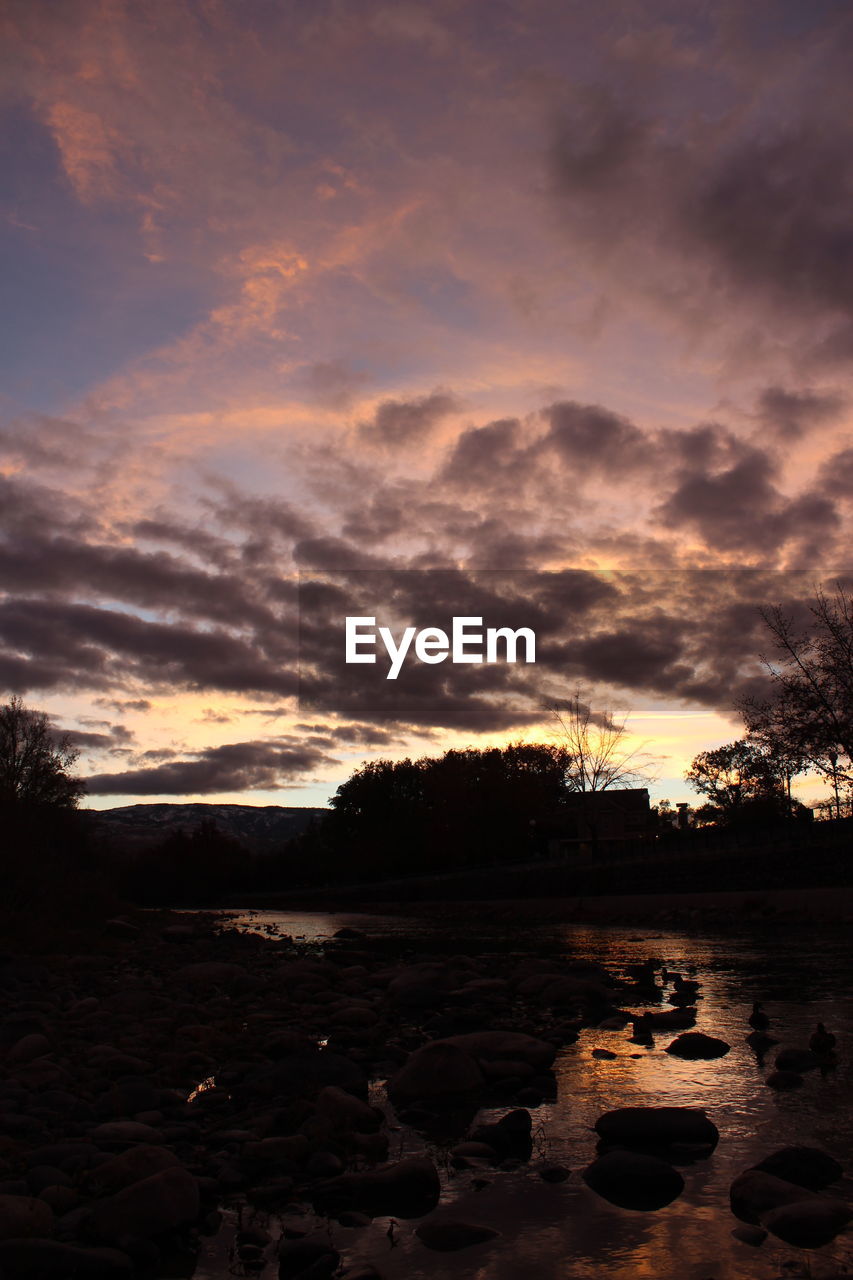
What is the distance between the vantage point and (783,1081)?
7.80m

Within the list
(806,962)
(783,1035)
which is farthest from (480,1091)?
(806,962)

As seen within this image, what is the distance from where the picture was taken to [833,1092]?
24.4ft

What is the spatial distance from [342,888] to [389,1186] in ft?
300

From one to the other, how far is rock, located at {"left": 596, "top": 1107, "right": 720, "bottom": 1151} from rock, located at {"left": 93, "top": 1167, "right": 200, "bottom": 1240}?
290cm

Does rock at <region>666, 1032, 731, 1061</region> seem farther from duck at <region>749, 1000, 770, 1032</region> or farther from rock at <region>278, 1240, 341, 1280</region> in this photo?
rock at <region>278, 1240, 341, 1280</region>

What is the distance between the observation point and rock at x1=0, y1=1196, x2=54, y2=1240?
4727mm

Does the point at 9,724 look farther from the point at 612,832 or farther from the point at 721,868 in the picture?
the point at 612,832

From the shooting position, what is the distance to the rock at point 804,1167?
5383 mm

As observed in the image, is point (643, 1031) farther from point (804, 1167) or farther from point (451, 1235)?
point (451, 1235)

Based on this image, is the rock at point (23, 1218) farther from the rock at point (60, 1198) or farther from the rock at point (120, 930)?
the rock at point (120, 930)

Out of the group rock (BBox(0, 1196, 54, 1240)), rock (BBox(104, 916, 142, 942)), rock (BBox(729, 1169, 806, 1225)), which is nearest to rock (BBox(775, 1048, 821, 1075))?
rock (BBox(729, 1169, 806, 1225))

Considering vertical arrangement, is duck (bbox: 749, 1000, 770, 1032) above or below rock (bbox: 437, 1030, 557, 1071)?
below

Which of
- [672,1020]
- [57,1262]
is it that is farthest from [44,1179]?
[672,1020]

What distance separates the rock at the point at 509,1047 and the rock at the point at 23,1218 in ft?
14.3
